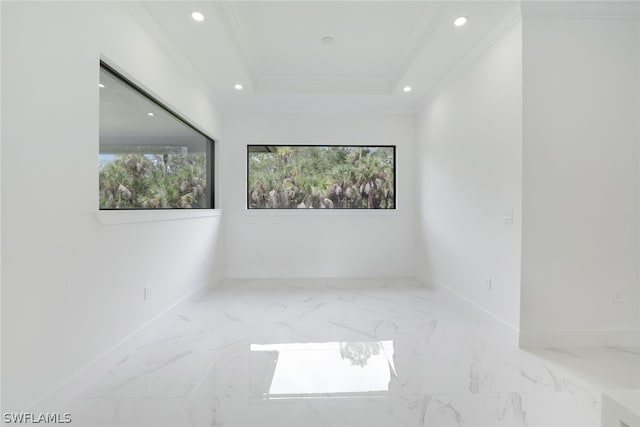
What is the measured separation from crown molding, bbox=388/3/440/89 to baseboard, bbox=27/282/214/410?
352 centimetres

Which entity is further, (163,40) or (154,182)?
(154,182)

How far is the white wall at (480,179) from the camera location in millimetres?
2400

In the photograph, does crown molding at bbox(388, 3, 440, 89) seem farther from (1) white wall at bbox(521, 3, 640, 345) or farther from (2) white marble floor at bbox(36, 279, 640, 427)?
(2) white marble floor at bbox(36, 279, 640, 427)

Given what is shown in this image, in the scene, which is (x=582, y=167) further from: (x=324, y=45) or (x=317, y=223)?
(x=317, y=223)

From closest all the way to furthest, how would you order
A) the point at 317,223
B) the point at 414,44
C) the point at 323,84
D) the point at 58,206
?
1. the point at 58,206
2. the point at 414,44
3. the point at 323,84
4. the point at 317,223

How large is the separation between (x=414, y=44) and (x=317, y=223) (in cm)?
266

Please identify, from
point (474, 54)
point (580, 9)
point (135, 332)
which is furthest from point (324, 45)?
point (135, 332)

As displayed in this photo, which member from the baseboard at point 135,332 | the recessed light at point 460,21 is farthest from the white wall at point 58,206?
the recessed light at point 460,21

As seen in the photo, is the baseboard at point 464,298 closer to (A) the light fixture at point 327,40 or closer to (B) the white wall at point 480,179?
(B) the white wall at point 480,179

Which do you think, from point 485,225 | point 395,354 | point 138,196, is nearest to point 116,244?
A: point 138,196

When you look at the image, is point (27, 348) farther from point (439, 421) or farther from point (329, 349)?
point (439, 421)

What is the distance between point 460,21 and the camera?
2430 mm

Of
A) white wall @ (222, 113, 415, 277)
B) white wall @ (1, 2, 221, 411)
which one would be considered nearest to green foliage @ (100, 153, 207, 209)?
white wall @ (1, 2, 221, 411)

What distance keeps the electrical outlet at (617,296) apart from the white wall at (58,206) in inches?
148
